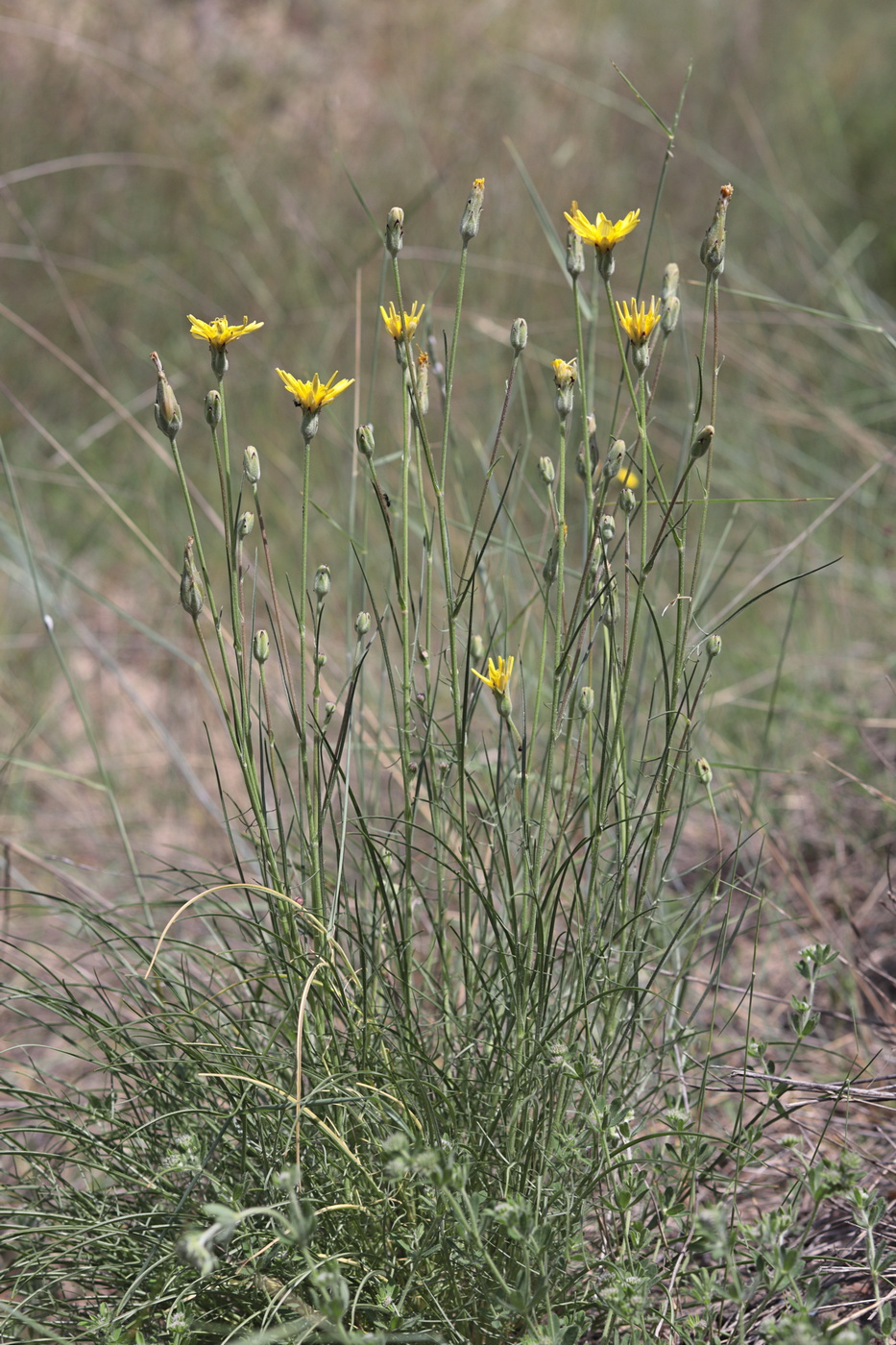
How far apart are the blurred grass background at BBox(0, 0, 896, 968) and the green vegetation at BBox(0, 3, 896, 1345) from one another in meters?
0.03

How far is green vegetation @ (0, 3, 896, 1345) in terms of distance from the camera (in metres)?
1.01

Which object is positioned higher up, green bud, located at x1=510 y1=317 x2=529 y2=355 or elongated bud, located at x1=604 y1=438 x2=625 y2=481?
green bud, located at x1=510 y1=317 x2=529 y2=355

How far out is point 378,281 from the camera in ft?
12.4

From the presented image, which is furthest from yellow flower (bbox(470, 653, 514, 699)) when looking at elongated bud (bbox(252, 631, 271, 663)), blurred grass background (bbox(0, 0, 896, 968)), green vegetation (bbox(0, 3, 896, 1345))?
blurred grass background (bbox(0, 0, 896, 968))

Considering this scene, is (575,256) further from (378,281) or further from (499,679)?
(378,281)

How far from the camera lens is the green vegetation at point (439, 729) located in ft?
3.31

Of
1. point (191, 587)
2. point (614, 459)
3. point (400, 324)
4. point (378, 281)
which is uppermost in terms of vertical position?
point (400, 324)

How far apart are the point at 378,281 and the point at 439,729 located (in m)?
2.99

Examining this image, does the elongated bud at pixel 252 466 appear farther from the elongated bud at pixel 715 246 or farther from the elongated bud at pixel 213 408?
the elongated bud at pixel 715 246

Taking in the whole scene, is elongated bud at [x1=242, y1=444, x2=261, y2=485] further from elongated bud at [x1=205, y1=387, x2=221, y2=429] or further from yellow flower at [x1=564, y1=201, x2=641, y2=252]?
yellow flower at [x1=564, y1=201, x2=641, y2=252]

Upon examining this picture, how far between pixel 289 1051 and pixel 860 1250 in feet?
2.14

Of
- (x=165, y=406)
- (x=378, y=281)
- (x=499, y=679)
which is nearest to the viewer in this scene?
(x=165, y=406)

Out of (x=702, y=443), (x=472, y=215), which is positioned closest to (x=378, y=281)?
(x=472, y=215)

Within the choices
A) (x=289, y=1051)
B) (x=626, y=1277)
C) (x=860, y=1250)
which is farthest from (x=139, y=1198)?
(x=860, y=1250)
